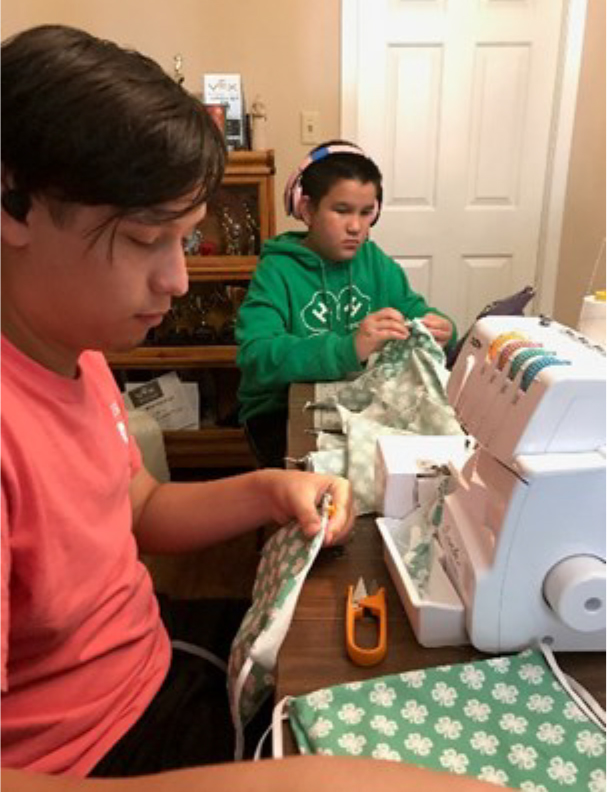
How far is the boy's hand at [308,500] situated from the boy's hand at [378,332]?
0.57 metres

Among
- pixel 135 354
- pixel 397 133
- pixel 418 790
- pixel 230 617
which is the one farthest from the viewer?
pixel 397 133

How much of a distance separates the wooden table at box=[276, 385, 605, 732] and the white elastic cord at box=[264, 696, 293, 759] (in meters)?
0.01

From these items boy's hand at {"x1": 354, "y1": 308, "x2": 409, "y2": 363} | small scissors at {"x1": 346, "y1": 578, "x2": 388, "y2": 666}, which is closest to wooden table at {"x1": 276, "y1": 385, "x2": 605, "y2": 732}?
small scissors at {"x1": 346, "y1": 578, "x2": 388, "y2": 666}

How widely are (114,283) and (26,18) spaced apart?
8.90 feet

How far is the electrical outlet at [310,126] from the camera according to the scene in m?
2.99

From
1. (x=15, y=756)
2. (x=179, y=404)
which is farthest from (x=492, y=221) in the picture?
(x=15, y=756)

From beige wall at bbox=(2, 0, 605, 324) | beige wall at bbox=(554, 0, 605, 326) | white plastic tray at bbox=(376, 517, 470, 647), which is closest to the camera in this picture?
white plastic tray at bbox=(376, 517, 470, 647)

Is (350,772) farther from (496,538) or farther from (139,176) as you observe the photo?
(139,176)

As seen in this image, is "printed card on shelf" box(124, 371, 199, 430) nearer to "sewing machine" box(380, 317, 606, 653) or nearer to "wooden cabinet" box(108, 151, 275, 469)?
"wooden cabinet" box(108, 151, 275, 469)

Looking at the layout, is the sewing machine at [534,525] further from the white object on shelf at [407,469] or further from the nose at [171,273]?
the nose at [171,273]

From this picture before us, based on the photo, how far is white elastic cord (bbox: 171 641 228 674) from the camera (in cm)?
89

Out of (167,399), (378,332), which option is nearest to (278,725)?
(378,332)

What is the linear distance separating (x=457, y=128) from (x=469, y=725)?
9.58ft

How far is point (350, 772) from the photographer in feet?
1.55
